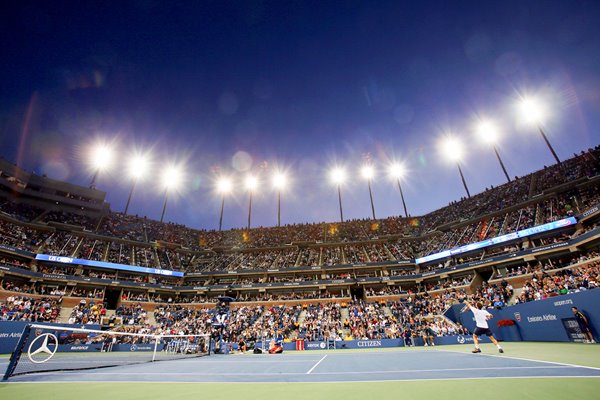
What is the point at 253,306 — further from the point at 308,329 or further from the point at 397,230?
the point at 397,230

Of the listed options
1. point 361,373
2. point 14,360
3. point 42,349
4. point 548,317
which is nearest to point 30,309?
point 42,349

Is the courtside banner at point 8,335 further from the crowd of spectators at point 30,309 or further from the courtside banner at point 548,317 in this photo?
the courtside banner at point 548,317

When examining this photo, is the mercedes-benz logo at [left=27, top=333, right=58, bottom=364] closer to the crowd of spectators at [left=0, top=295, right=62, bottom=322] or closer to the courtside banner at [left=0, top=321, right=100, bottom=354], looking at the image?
the courtside banner at [left=0, top=321, right=100, bottom=354]

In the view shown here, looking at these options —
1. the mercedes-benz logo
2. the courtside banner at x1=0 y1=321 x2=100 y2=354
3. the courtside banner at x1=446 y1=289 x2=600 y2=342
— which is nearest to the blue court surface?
the mercedes-benz logo

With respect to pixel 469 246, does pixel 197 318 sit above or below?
below

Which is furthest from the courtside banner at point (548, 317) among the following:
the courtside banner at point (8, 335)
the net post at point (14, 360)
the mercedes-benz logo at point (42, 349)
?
the courtside banner at point (8, 335)

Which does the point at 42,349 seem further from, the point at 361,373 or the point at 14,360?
the point at 361,373

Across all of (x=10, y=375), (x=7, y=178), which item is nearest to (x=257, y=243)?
(x=7, y=178)

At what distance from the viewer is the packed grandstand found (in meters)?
31.1

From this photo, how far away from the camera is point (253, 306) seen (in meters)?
42.6

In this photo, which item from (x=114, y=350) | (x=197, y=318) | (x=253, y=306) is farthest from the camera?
(x=253, y=306)

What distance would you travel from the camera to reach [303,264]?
50219 millimetres

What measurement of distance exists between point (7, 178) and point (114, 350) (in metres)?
41.7

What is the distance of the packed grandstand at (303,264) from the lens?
31.1 meters
